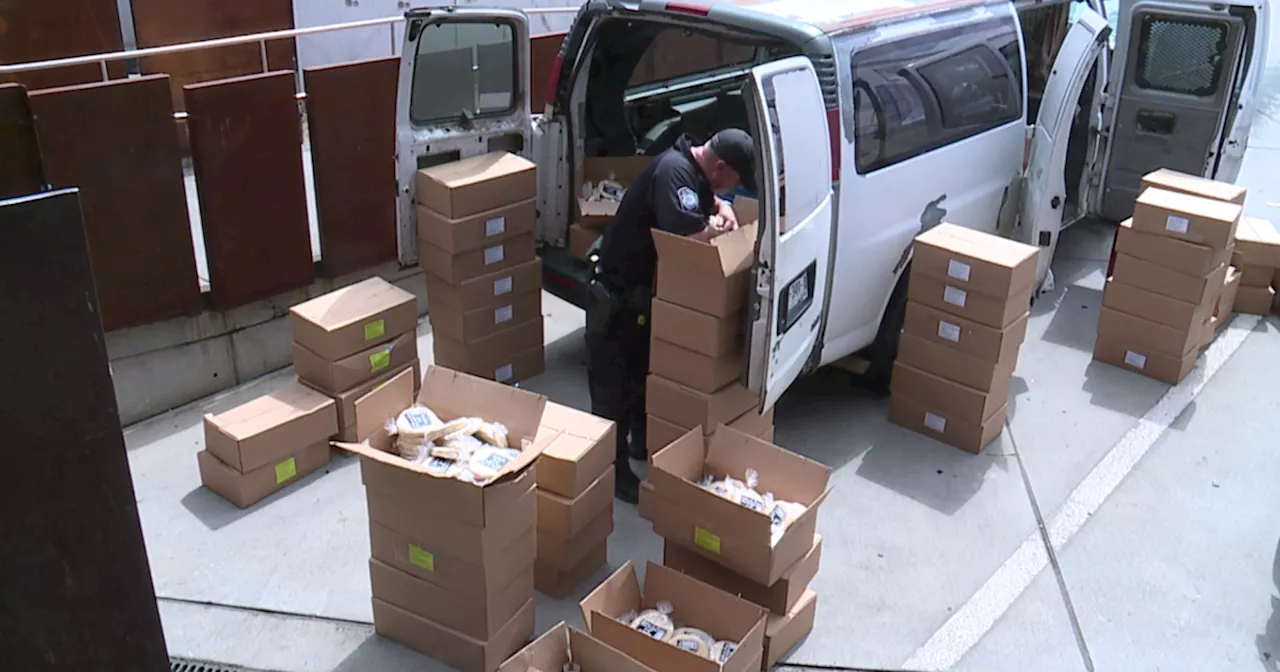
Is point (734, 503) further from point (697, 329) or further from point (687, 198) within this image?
point (687, 198)

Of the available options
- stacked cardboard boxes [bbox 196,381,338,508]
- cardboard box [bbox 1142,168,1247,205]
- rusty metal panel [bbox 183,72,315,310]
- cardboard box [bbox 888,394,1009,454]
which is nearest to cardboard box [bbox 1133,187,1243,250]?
cardboard box [bbox 1142,168,1247,205]

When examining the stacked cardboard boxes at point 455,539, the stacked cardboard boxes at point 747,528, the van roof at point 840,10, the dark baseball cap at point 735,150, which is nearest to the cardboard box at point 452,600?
the stacked cardboard boxes at point 455,539

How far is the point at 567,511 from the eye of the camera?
3871 millimetres

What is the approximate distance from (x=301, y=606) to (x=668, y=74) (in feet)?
12.8

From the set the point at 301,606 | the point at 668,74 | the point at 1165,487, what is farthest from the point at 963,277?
the point at 301,606

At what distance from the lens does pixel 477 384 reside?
381 centimetres

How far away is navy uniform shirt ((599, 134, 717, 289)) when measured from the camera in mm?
4211

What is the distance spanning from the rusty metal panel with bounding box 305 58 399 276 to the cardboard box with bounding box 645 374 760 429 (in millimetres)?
2175

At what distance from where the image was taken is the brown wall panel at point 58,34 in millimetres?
7660

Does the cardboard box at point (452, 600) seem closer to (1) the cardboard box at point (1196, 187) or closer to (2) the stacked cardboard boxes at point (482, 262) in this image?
(2) the stacked cardboard boxes at point (482, 262)

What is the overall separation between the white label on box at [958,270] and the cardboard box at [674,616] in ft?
7.28

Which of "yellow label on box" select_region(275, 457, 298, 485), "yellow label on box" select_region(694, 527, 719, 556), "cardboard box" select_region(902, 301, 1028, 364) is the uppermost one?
"cardboard box" select_region(902, 301, 1028, 364)

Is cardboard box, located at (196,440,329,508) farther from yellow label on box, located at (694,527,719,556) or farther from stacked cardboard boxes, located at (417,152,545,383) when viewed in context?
yellow label on box, located at (694,527,719,556)

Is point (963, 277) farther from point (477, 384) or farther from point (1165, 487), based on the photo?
point (477, 384)
